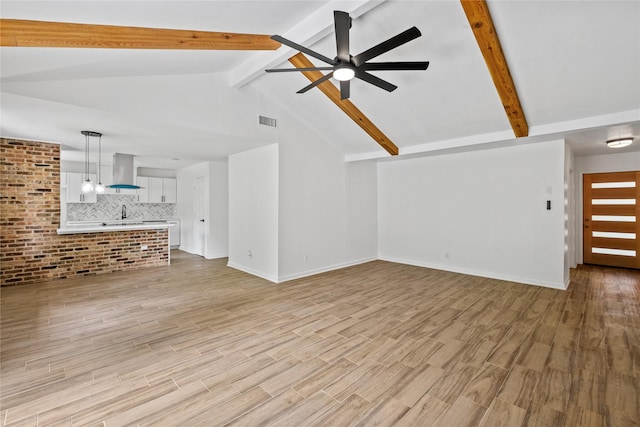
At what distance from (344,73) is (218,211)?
5974 mm

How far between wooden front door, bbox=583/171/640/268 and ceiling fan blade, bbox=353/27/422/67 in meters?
7.34

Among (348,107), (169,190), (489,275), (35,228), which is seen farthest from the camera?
(169,190)

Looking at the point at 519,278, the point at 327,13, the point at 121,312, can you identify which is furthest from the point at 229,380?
the point at 519,278

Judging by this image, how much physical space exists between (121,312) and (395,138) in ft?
17.4

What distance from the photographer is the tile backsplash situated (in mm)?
8227

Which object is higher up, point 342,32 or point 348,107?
point 348,107

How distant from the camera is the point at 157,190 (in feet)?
29.7

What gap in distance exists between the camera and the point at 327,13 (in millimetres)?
2943

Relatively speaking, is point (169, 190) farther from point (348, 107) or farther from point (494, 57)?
point (494, 57)

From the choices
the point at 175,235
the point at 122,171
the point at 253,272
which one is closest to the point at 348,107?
the point at 253,272

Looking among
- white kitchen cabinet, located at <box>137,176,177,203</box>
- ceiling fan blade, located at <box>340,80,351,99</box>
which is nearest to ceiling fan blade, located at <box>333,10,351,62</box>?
ceiling fan blade, located at <box>340,80,351,99</box>

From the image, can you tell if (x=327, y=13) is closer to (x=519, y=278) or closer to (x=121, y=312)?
(x=121, y=312)

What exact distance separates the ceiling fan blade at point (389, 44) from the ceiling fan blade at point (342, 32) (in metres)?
0.11

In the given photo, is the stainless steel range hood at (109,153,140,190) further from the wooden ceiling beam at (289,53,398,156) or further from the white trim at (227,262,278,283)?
the wooden ceiling beam at (289,53,398,156)
